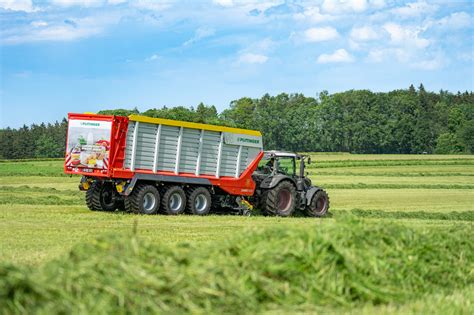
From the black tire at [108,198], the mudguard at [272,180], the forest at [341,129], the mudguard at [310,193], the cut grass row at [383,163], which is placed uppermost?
the forest at [341,129]

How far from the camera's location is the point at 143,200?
21.5m

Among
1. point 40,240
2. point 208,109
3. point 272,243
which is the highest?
point 208,109

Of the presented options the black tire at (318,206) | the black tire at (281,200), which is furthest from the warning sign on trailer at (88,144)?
the black tire at (318,206)

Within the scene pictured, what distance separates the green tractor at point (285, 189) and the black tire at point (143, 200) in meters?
3.76

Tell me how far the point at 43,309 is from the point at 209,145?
17.2 m

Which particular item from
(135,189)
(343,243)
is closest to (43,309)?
(343,243)

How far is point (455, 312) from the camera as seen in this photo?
7.60m

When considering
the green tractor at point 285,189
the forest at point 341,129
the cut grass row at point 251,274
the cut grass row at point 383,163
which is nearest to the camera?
the cut grass row at point 251,274

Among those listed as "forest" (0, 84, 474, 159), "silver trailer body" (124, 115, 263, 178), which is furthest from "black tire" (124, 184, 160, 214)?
"forest" (0, 84, 474, 159)

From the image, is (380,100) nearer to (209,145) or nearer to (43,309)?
(209,145)

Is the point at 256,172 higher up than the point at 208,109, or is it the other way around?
the point at 208,109

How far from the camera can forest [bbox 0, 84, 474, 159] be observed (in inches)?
4262

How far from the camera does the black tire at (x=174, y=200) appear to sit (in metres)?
21.9

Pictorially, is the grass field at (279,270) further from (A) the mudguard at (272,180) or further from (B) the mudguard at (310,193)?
(B) the mudguard at (310,193)
